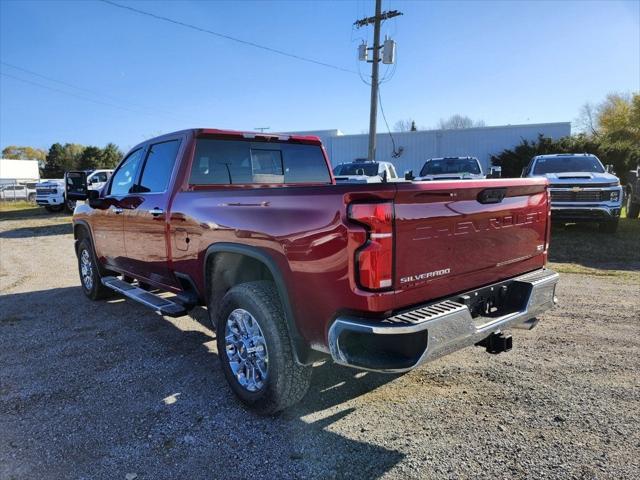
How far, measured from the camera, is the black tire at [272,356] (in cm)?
304

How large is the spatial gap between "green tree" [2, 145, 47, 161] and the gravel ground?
4508 inches

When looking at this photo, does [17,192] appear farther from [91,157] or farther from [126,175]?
[126,175]

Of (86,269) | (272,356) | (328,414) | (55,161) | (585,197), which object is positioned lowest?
(328,414)

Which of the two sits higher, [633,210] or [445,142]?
[445,142]

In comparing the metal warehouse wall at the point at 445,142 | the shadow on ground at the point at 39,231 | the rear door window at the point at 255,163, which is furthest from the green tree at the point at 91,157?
the rear door window at the point at 255,163

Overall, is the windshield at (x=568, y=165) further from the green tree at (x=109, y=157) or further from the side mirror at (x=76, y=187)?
the green tree at (x=109, y=157)

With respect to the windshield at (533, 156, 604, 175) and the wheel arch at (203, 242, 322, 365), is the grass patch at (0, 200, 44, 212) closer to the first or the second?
the windshield at (533, 156, 604, 175)

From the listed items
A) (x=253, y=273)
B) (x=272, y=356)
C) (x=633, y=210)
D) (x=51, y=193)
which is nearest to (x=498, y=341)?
(x=272, y=356)

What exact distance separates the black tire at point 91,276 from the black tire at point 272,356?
3.81m

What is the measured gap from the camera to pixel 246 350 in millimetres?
3344

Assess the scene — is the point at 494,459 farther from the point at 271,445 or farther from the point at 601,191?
the point at 601,191

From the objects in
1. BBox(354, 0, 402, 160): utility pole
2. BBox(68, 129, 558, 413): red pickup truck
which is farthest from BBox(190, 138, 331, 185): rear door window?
BBox(354, 0, 402, 160): utility pole

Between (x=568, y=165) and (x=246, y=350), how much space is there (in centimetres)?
1133

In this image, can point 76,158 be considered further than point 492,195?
Yes
